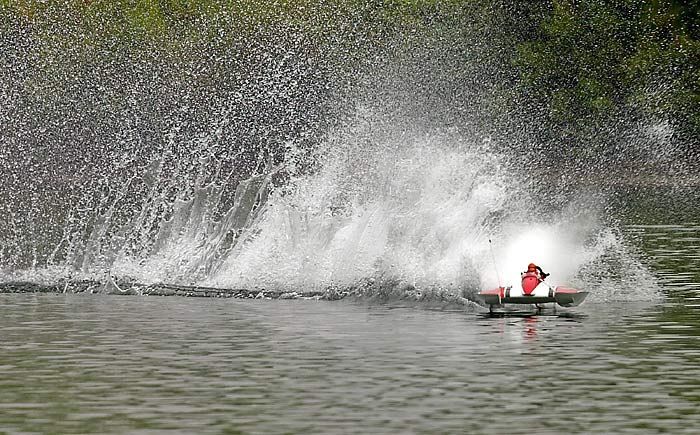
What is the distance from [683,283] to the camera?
3209 cm

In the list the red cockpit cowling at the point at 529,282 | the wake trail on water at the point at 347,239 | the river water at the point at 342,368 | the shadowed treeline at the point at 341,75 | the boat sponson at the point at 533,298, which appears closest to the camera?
the river water at the point at 342,368

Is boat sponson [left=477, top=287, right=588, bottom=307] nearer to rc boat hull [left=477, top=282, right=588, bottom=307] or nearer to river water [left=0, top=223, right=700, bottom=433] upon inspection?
rc boat hull [left=477, top=282, right=588, bottom=307]

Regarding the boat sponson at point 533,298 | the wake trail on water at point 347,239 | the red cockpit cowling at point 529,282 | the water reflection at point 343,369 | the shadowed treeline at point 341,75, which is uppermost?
the shadowed treeline at point 341,75

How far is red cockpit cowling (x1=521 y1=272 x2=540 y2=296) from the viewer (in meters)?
27.0

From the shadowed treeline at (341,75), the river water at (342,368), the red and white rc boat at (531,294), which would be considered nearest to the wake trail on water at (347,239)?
the red and white rc boat at (531,294)

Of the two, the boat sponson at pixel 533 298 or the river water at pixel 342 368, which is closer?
the river water at pixel 342 368

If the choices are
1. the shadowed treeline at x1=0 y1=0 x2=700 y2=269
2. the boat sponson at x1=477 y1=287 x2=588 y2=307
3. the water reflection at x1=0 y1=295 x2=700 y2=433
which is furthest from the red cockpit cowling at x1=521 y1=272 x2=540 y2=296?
the shadowed treeline at x1=0 y1=0 x2=700 y2=269

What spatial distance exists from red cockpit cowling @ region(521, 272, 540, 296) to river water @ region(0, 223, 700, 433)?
1.61ft

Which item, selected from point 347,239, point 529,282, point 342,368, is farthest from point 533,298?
point 342,368

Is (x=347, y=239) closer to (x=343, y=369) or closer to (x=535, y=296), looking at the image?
(x=535, y=296)

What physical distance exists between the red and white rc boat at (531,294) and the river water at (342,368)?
0.23 meters

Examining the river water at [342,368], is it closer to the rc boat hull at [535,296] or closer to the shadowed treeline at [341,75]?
the rc boat hull at [535,296]

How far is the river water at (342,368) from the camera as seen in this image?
17812 mm

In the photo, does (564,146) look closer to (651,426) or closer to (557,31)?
(557,31)
